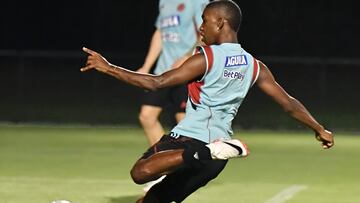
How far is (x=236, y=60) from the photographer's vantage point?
8.34 meters

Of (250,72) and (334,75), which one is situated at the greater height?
(250,72)

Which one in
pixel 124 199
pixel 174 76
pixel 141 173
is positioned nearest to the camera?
pixel 174 76

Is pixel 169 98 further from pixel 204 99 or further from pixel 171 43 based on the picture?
pixel 204 99

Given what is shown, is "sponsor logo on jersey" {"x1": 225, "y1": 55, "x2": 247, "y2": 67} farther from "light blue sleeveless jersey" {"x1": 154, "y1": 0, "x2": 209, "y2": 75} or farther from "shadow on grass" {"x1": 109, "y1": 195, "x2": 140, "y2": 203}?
"light blue sleeveless jersey" {"x1": 154, "y1": 0, "x2": 209, "y2": 75}

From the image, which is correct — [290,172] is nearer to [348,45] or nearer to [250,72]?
[250,72]

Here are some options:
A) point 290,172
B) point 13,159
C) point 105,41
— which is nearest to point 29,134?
point 13,159

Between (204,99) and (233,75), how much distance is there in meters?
0.30

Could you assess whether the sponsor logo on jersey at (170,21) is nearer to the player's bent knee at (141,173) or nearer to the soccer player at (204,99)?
the soccer player at (204,99)

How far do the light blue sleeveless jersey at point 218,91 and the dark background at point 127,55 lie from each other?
553 inches

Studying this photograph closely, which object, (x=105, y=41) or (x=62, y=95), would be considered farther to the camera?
(x=105, y=41)

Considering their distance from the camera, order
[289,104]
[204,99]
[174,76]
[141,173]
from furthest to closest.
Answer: [289,104] < [204,99] < [141,173] < [174,76]

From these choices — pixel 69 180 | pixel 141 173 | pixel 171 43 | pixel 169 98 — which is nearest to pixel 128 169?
pixel 69 180

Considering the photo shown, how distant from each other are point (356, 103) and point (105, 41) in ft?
51.8

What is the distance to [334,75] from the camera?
25172mm
